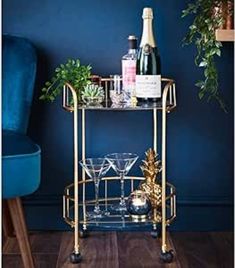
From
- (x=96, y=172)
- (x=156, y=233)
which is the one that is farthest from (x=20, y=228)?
(x=156, y=233)

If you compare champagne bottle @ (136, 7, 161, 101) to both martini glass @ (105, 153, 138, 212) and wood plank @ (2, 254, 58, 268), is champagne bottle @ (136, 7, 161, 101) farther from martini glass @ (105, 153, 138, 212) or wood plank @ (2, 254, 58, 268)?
wood plank @ (2, 254, 58, 268)

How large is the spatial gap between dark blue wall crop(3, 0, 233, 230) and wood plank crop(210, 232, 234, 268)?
0.22 feet

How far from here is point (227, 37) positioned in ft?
6.20

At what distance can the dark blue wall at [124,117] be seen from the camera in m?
2.15

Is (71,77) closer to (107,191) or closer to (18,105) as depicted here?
(18,105)

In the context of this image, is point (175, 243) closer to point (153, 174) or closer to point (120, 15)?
point (153, 174)

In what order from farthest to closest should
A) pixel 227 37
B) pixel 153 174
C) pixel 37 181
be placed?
pixel 153 174
pixel 227 37
pixel 37 181

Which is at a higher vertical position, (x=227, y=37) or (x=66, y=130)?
(x=227, y=37)

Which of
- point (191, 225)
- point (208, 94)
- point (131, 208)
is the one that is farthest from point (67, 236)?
point (208, 94)

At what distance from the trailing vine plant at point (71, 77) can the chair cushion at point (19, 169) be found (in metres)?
0.35

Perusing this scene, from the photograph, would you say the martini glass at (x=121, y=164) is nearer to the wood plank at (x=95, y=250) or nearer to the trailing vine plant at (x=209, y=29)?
the wood plank at (x=95, y=250)

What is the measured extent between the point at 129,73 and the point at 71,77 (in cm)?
22

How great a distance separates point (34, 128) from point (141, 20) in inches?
25.1

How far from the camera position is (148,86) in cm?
188
